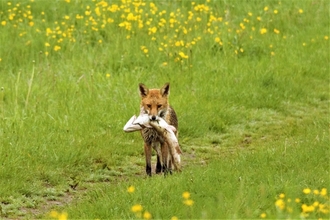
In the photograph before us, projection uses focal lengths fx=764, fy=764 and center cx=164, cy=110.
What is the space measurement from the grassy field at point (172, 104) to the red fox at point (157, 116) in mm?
290

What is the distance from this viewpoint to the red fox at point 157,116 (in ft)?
24.3

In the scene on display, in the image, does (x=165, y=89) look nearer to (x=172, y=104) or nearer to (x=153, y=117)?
(x=153, y=117)

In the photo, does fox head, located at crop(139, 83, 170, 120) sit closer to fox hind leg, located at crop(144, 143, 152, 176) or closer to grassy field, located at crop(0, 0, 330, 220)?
fox hind leg, located at crop(144, 143, 152, 176)

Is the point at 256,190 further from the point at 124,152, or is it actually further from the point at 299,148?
the point at 124,152

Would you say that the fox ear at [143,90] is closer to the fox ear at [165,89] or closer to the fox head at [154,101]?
the fox head at [154,101]

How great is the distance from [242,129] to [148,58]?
2472mm

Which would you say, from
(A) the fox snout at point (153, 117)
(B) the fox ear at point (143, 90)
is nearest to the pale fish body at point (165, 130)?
(A) the fox snout at point (153, 117)

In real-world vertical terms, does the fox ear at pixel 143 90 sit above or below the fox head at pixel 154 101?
above

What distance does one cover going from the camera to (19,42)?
12109 mm

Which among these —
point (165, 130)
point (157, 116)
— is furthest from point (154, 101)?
point (165, 130)

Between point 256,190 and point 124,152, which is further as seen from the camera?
point 124,152

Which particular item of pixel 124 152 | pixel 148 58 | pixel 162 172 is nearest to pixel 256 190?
pixel 162 172

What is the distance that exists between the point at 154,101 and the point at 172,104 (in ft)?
7.91

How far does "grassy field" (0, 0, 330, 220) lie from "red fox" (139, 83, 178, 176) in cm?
29
